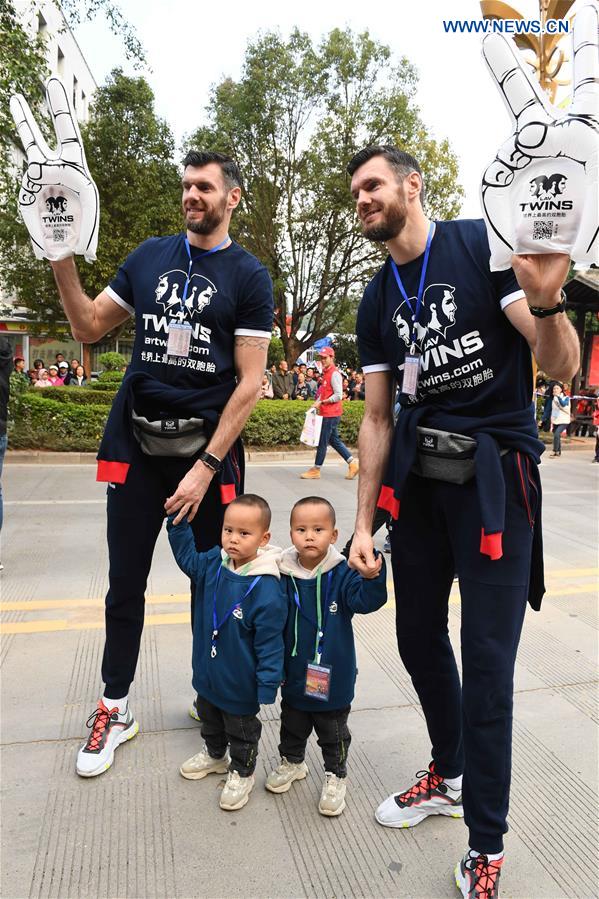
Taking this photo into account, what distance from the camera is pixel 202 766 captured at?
2445 mm

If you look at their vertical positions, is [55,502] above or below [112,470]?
below

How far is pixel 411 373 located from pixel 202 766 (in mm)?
1575

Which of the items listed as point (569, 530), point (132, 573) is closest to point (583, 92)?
point (132, 573)

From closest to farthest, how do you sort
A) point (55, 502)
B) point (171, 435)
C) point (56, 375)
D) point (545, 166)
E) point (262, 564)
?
point (545, 166) < point (262, 564) < point (171, 435) < point (55, 502) < point (56, 375)

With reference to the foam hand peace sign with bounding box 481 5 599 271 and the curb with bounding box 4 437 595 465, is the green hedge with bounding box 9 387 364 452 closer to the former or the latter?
the curb with bounding box 4 437 595 465

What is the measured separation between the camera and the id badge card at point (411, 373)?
2043 millimetres

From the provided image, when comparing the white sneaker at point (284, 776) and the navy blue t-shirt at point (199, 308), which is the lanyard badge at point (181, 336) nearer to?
the navy blue t-shirt at point (199, 308)

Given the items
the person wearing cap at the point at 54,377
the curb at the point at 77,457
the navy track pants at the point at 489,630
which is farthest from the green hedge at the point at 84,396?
the navy track pants at the point at 489,630

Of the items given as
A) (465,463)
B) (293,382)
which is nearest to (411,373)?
(465,463)

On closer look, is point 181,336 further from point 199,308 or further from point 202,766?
point 202,766

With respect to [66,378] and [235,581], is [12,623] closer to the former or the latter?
[235,581]

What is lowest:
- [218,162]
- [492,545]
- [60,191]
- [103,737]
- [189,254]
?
[103,737]

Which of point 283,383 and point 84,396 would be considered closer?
point 84,396

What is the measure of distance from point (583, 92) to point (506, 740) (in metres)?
1.64
